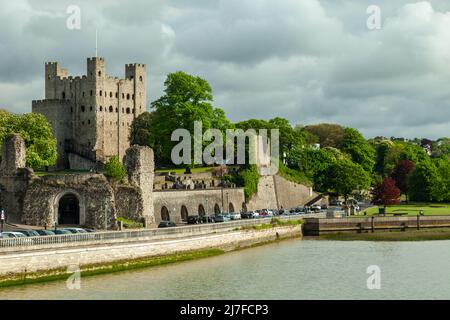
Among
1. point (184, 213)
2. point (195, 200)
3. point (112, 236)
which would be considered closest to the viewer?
point (112, 236)

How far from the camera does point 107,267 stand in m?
45.7

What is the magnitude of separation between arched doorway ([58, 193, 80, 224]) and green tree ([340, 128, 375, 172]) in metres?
70.3

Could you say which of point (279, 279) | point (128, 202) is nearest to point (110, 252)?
point (279, 279)

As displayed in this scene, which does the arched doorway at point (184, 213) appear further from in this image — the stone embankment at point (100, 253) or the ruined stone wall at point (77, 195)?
the ruined stone wall at point (77, 195)

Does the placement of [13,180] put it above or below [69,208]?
above

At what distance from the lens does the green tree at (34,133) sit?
78.5 metres

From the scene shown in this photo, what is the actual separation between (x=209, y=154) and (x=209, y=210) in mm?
9868

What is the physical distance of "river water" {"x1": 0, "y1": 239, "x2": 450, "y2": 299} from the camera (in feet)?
130

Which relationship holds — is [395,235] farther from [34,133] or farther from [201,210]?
[34,133]

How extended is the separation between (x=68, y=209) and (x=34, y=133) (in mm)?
21844

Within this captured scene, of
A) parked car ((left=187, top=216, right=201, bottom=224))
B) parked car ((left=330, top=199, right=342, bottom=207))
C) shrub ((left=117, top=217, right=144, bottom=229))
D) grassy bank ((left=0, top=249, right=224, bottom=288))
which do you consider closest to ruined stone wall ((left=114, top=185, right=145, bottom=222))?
shrub ((left=117, top=217, right=144, bottom=229))

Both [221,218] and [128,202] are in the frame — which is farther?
[221,218]
